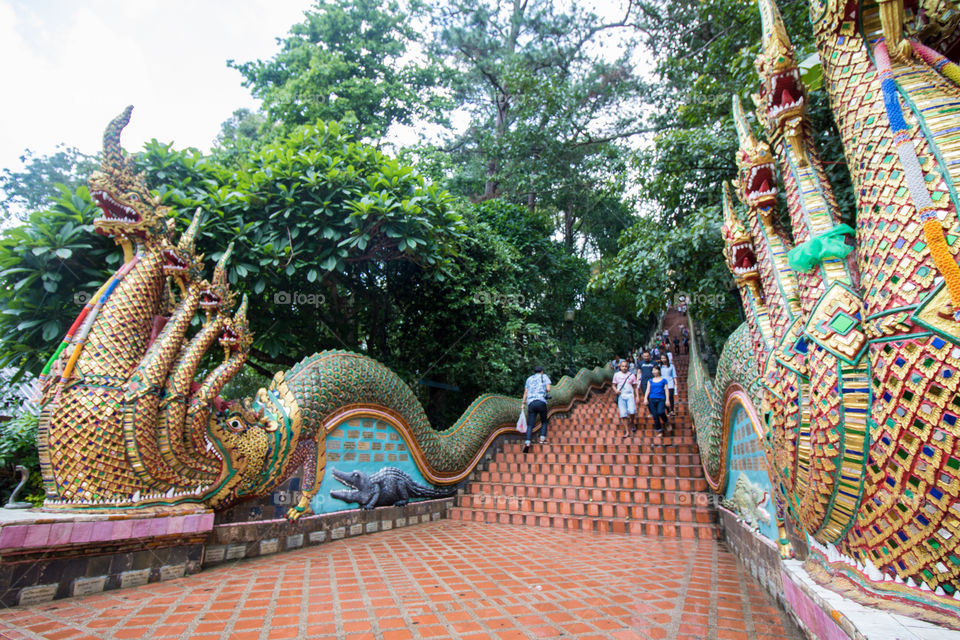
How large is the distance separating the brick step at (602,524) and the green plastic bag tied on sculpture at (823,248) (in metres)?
4.26

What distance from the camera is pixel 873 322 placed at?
1592 mm

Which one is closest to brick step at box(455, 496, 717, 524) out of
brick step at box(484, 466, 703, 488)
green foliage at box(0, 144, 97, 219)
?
brick step at box(484, 466, 703, 488)

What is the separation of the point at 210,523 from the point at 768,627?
3.99 m

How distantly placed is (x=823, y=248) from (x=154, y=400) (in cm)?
444

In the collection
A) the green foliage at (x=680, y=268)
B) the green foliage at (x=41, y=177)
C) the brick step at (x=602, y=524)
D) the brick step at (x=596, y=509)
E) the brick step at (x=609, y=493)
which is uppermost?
the green foliage at (x=41, y=177)

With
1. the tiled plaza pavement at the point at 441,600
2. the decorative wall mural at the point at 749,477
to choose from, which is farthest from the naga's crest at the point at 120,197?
the decorative wall mural at the point at 749,477

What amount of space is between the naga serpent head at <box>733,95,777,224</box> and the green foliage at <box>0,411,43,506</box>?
295 inches

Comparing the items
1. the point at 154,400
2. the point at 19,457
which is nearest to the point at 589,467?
the point at 154,400

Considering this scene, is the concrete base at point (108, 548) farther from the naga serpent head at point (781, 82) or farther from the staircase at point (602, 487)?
the naga serpent head at point (781, 82)

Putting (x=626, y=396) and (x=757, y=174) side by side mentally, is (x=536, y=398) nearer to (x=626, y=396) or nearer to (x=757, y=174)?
(x=626, y=396)

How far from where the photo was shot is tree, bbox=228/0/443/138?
A: 9.58 meters

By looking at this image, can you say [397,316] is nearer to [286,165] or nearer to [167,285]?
[286,165]

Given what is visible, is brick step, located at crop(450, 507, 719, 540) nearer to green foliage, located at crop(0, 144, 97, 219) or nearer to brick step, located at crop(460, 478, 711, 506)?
brick step, located at crop(460, 478, 711, 506)

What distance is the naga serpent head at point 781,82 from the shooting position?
2145mm
